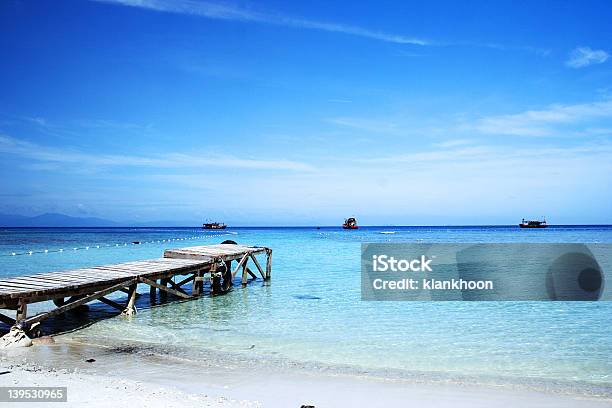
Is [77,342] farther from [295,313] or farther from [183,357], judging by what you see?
[295,313]

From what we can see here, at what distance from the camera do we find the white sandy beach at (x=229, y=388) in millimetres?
6559

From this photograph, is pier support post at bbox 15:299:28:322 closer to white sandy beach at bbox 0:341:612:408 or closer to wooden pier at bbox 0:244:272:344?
wooden pier at bbox 0:244:272:344

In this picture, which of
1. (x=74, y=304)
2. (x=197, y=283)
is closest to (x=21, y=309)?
(x=74, y=304)

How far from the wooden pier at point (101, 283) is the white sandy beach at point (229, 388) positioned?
181 cm

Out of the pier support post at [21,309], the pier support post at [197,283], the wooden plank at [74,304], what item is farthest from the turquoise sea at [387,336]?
the pier support post at [21,309]

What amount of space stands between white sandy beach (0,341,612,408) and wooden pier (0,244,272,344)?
1.81m

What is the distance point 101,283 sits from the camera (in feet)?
41.3

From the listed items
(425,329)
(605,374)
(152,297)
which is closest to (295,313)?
(425,329)

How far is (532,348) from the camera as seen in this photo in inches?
413

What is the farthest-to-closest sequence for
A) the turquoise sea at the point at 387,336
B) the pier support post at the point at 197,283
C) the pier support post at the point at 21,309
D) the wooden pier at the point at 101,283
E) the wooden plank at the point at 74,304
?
the pier support post at the point at 197,283, the wooden plank at the point at 74,304, the wooden pier at the point at 101,283, the pier support post at the point at 21,309, the turquoise sea at the point at 387,336

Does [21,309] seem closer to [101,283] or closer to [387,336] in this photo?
Result: [101,283]

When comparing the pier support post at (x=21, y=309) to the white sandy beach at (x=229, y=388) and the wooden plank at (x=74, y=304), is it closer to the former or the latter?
the wooden plank at (x=74, y=304)

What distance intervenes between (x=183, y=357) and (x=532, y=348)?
24.8 feet

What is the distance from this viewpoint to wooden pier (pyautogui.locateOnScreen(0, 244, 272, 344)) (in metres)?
10.4
